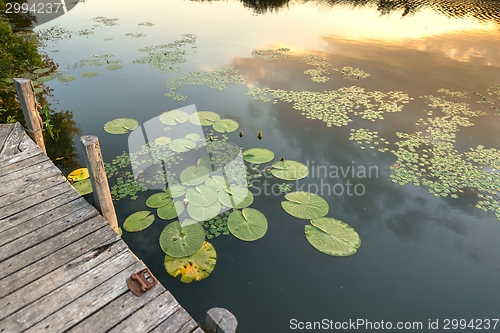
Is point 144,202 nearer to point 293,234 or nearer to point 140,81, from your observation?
point 293,234

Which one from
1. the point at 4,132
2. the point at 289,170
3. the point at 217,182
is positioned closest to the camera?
the point at 4,132

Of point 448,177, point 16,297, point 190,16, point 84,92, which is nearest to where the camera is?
point 16,297

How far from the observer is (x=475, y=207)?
155 inches

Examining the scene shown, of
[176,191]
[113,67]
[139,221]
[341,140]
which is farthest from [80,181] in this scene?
[113,67]

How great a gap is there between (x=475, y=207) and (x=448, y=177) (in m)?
0.61

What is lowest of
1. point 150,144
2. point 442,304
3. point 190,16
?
point 442,304

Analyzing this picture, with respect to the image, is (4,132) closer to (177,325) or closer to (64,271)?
(64,271)

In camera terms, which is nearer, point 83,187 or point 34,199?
point 34,199

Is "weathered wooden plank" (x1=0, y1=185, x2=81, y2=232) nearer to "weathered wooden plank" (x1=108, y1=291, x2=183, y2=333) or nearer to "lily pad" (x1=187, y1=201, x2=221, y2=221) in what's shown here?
"lily pad" (x1=187, y1=201, x2=221, y2=221)

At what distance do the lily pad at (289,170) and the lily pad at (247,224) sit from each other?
2.92 ft

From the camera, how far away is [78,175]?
163 inches

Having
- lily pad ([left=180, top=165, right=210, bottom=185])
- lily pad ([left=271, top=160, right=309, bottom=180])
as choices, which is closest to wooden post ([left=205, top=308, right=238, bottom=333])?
lily pad ([left=180, top=165, right=210, bottom=185])

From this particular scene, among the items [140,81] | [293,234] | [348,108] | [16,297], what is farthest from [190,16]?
[16,297]

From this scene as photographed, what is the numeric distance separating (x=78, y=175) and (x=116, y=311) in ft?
9.20
